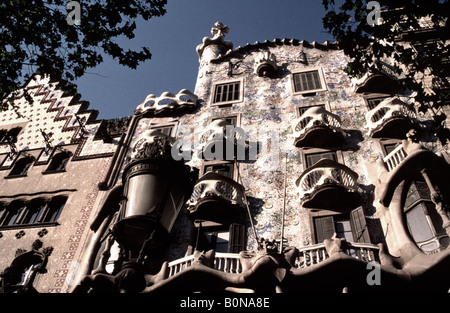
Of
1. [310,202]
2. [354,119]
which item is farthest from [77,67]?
[354,119]

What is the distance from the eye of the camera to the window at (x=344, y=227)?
12383 mm

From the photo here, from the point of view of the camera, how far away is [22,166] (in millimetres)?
19922

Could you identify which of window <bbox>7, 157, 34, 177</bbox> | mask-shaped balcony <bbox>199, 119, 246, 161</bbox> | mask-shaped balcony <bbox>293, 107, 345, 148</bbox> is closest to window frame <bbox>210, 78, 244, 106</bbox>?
mask-shaped balcony <bbox>199, 119, 246, 161</bbox>

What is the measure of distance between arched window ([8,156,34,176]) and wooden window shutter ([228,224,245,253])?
37.4ft

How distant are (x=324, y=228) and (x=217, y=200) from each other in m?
3.69

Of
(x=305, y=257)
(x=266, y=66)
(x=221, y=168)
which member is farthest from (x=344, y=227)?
(x=266, y=66)

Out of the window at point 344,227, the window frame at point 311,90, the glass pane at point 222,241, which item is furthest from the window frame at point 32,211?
the window frame at point 311,90

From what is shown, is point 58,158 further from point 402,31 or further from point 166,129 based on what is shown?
point 402,31

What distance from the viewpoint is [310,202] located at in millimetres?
13594

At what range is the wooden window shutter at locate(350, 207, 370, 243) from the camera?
1216 centimetres

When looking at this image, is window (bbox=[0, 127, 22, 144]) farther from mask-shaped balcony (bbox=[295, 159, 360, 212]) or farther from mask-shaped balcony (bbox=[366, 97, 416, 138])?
mask-shaped balcony (bbox=[366, 97, 416, 138])

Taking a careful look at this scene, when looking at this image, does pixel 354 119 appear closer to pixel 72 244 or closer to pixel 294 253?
pixel 294 253

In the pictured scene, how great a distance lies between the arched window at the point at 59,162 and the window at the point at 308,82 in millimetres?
11563

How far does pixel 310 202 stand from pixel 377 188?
2.19 m
